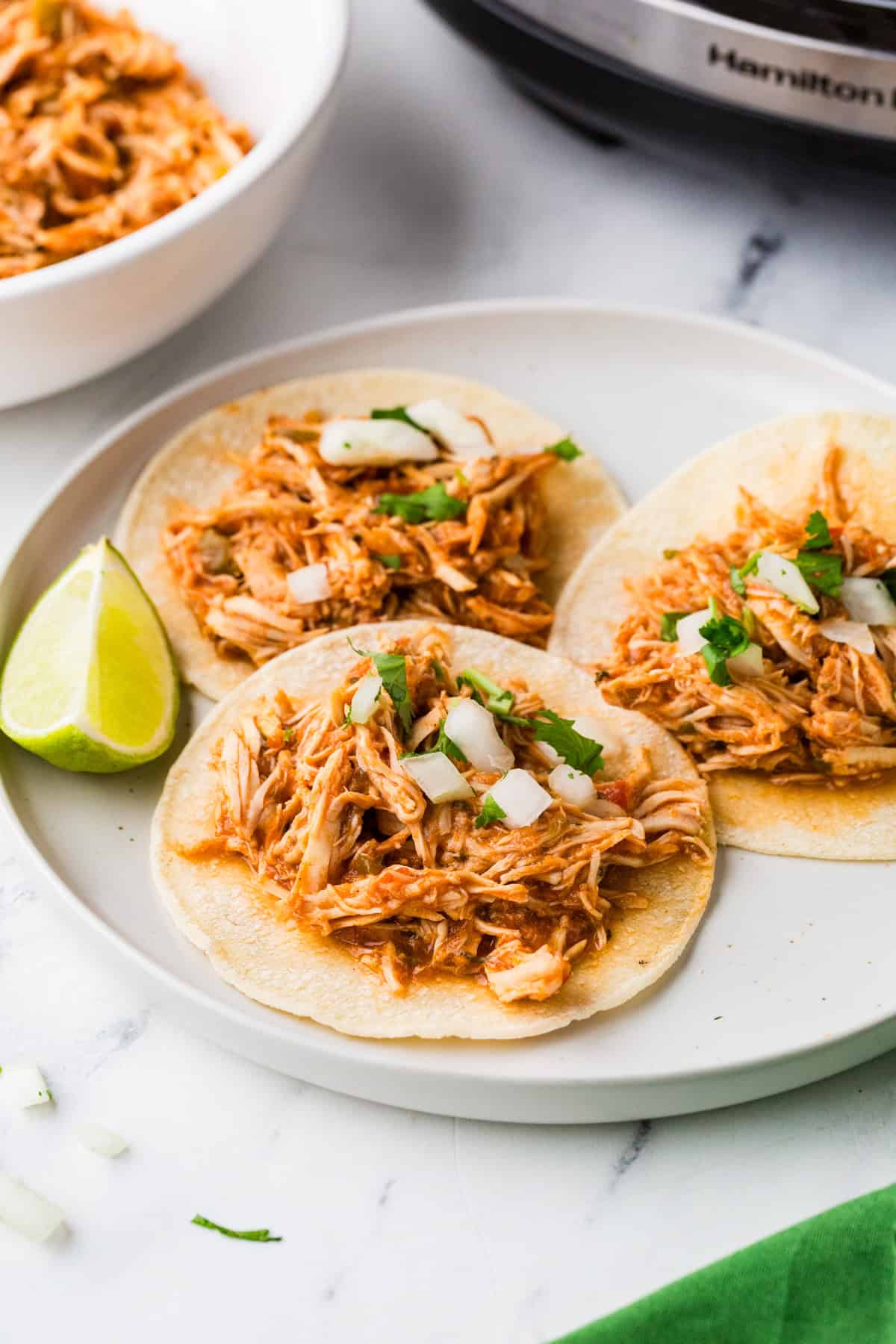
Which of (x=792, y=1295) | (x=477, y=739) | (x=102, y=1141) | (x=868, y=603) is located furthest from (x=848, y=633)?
(x=102, y=1141)

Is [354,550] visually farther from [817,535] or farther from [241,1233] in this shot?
[241,1233]

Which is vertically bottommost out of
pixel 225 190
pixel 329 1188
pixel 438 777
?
pixel 329 1188

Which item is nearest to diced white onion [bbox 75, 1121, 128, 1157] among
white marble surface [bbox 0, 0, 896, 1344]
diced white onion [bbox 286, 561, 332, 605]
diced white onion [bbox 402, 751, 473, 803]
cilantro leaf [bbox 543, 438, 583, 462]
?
white marble surface [bbox 0, 0, 896, 1344]

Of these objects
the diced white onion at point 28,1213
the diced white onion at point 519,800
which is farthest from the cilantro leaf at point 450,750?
the diced white onion at point 28,1213

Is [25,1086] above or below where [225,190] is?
below

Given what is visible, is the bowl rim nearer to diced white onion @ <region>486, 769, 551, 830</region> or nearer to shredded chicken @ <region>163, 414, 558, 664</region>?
shredded chicken @ <region>163, 414, 558, 664</region>

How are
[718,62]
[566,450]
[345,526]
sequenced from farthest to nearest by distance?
[718,62]
[566,450]
[345,526]
